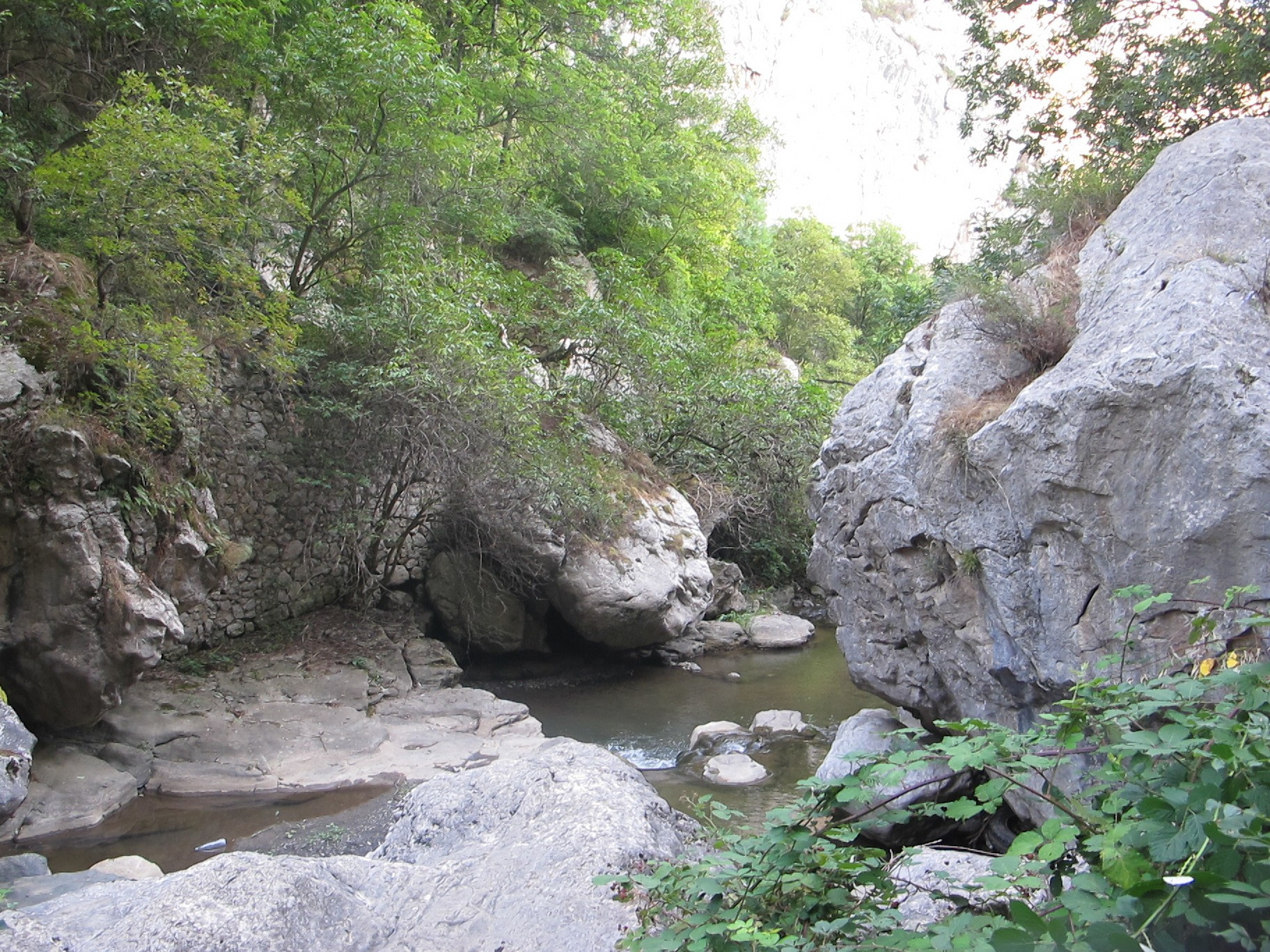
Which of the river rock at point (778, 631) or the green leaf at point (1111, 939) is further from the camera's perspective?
the river rock at point (778, 631)

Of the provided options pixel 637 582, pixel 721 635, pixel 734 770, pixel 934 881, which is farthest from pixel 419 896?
pixel 721 635

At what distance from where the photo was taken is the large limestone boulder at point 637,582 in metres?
11.0

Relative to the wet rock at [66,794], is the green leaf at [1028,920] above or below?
above

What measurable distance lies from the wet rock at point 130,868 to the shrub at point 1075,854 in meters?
4.23

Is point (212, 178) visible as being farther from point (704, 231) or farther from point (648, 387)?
point (704, 231)

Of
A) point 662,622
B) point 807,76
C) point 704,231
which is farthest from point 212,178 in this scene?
point 807,76

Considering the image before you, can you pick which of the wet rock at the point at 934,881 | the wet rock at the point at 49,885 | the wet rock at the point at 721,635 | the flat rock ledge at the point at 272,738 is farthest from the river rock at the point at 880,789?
the wet rock at the point at 721,635

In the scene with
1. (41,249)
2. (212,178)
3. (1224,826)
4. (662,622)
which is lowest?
(662,622)

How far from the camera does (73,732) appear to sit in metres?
6.96

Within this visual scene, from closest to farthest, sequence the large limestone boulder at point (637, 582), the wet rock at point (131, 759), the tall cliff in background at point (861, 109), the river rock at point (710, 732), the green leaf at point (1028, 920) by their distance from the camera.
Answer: the green leaf at point (1028, 920) → the wet rock at point (131, 759) → the river rock at point (710, 732) → the large limestone boulder at point (637, 582) → the tall cliff in background at point (861, 109)

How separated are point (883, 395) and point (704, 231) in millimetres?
13026

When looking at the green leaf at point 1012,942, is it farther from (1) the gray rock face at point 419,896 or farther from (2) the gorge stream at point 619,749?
(2) the gorge stream at point 619,749

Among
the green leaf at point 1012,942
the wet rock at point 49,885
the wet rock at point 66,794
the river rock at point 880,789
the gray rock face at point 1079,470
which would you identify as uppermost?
the gray rock face at point 1079,470

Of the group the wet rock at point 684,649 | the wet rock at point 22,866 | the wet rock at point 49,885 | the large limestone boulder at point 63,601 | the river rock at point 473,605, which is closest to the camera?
the wet rock at point 49,885
